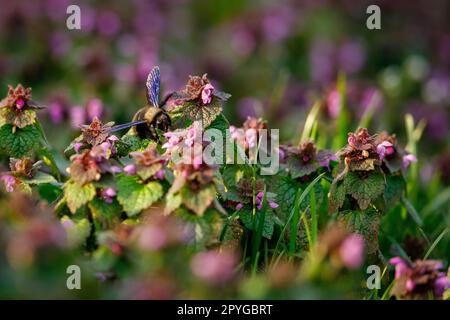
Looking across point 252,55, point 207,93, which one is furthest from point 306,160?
point 252,55

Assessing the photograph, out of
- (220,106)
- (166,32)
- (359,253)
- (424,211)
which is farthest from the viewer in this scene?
(166,32)

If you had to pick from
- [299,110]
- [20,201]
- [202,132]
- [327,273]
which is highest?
[299,110]

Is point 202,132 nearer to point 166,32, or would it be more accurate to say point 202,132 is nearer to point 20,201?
point 20,201

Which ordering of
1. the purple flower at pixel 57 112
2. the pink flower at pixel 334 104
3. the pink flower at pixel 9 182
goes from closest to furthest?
the pink flower at pixel 9 182 < the purple flower at pixel 57 112 < the pink flower at pixel 334 104

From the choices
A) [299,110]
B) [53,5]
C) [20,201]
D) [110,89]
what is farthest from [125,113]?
[20,201]

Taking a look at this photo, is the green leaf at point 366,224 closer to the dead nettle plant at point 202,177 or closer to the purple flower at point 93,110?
the dead nettle plant at point 202,177

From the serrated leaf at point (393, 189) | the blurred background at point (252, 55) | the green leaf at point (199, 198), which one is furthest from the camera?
the blurred background at point (252, 55)

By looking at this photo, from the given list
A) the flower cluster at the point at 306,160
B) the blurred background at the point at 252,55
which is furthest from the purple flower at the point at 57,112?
the flower cluster at the point at 306,160
